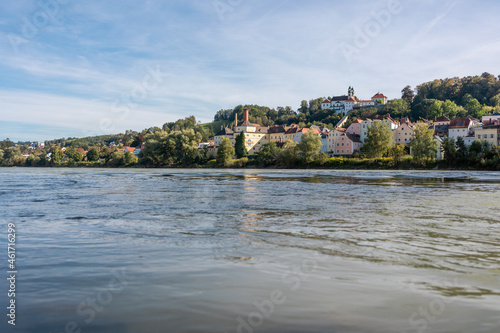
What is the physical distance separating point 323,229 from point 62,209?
11207mm

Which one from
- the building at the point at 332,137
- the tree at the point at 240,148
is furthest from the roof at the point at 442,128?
the tree at the point at 240,148

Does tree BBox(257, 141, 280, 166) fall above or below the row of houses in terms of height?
below

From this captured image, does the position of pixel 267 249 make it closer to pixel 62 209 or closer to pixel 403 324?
pixel 403 324

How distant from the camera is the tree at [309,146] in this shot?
89562mm

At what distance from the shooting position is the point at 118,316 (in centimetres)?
497

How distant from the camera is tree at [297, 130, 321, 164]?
3526 inches

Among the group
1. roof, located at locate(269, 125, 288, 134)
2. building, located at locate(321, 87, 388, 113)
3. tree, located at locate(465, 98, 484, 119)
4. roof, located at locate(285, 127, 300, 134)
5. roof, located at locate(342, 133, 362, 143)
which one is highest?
building, located at locate(321, 87, 388, 113)

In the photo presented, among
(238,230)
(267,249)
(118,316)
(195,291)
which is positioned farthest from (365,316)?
(238,230)

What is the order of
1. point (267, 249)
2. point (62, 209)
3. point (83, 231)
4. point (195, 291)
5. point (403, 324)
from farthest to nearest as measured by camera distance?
point (62, 209) < point (83, 231) < point (267, 249) < point (195, 291) < point (403, 324)

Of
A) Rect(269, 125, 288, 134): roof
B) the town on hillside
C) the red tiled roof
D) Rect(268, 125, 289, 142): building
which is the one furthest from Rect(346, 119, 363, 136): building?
Rect(269, 125, 288, 134): roof

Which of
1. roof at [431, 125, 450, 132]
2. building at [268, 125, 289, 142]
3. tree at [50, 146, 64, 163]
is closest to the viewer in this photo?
roof at [431, 125, 450, 132]

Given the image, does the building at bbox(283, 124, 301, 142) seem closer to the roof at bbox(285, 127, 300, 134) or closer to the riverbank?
the roof at bbox(285, 127, 300, 134)

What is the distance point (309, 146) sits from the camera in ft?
293

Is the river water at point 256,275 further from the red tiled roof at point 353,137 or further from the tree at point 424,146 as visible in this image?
the red tiled roof at point 353,137
